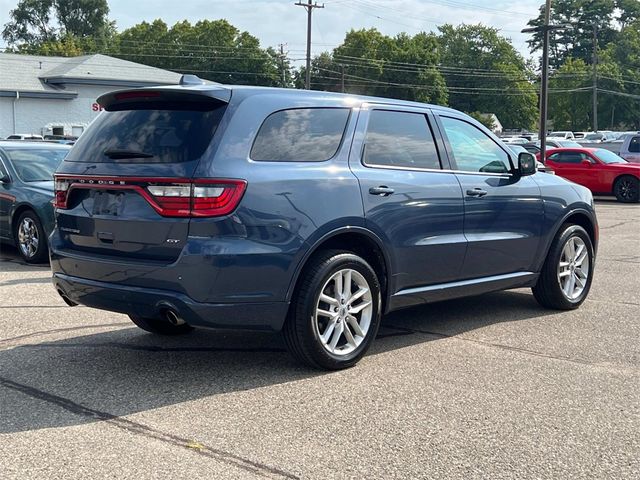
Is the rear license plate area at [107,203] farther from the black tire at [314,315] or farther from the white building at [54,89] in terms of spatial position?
the white building at [54,89]

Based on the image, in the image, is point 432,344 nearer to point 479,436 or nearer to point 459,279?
point 459,279

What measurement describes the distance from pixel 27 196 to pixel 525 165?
262 inches

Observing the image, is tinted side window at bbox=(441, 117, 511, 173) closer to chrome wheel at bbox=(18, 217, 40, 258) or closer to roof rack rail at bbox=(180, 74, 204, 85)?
roof rack rail at bbox=(180, 74, 204, 85)

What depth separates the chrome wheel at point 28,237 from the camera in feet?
34.7

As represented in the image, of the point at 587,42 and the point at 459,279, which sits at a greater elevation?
the point at 587,42

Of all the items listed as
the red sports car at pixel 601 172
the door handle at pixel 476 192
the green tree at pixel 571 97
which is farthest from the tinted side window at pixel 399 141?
the green tree at pixel 571 97

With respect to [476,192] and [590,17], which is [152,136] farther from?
[590,17]

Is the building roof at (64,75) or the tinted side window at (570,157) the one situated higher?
the building roof at (64,75)

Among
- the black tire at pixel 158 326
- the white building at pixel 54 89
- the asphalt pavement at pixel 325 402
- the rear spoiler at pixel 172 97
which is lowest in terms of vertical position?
the asphalt pavement at pixel 325 402

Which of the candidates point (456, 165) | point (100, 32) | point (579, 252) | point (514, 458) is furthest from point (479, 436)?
Answer: point (100, 32)

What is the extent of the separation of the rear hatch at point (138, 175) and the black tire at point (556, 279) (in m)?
3.59

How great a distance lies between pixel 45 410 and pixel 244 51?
9421 centimetres

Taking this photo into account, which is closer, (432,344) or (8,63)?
(432,344)

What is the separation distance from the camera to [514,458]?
3.97m
